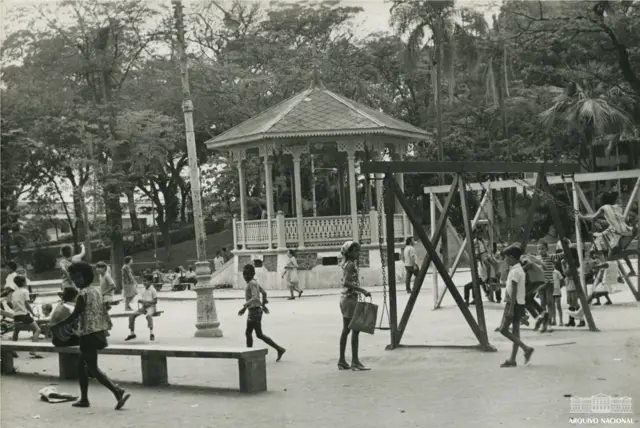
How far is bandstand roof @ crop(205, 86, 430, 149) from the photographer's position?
106 ft

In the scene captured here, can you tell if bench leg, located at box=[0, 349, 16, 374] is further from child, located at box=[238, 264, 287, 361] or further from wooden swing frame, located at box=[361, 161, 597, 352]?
wooden swing frame, located at box=[361, 161, 597, 352]

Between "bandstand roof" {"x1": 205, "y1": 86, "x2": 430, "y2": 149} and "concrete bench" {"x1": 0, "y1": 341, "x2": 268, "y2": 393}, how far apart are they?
Result: 1949 cm

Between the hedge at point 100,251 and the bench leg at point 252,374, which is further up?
the bench leg at point 252,374

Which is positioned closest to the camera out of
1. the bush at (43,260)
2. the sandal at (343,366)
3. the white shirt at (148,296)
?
the sandal at (343,366)

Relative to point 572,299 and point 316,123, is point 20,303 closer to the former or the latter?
point 572,299

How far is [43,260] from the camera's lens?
198ft

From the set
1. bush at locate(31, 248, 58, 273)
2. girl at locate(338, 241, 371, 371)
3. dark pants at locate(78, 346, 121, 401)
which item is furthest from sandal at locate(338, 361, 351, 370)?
bush at locate(31, 248, 58, 273)

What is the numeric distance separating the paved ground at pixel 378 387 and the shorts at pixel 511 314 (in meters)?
0.57

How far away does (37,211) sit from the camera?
51.9 metres

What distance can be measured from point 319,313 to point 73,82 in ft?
77.9

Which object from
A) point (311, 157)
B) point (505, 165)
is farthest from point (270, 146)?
point (505, 165)

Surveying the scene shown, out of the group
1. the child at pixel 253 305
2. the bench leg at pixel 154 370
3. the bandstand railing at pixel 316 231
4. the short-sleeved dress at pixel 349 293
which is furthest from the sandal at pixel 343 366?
the bandstand railing at pixel 316 231

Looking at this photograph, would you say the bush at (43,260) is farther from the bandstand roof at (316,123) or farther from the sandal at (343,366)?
the sandal at (343,366)

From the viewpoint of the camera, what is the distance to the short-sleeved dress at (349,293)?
1251 centimetres
